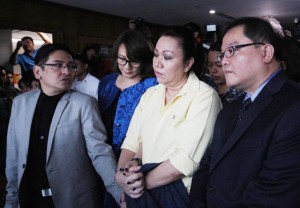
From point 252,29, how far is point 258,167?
553 millimetres

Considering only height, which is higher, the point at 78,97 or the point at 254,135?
the point at 78,97

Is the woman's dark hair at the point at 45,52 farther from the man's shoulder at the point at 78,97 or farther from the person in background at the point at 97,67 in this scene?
the person in background at the point at 97,67

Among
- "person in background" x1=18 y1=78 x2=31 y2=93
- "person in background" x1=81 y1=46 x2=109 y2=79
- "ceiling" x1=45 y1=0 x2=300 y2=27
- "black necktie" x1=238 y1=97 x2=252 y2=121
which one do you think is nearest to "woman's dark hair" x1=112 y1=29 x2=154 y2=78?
"black necktie" x1=238 y1=97 x2=252 y2=121

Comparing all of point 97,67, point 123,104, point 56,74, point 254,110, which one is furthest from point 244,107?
point 97,67

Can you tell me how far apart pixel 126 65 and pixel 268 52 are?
3.00 ft

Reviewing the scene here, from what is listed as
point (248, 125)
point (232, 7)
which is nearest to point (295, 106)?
point (248, 125)

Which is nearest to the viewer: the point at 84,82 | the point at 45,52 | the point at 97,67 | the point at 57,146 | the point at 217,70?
the point at 57,146

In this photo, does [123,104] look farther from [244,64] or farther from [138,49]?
[244,64]

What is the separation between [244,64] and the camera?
125 centimetres

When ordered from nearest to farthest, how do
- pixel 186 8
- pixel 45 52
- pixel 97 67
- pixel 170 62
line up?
pixel 170 62
pixel 45 52
pixel 97 67
pixel 186 8

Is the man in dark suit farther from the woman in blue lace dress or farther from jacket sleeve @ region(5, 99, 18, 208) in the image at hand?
jacket sleeve @ region(5, 99, 18, 208)

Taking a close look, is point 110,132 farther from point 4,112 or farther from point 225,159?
point 4,112

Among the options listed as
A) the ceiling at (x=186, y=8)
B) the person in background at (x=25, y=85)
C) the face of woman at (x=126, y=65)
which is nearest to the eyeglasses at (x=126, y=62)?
the face of woman at (x=126, y=65)

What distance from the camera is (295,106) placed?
3.57 ft
